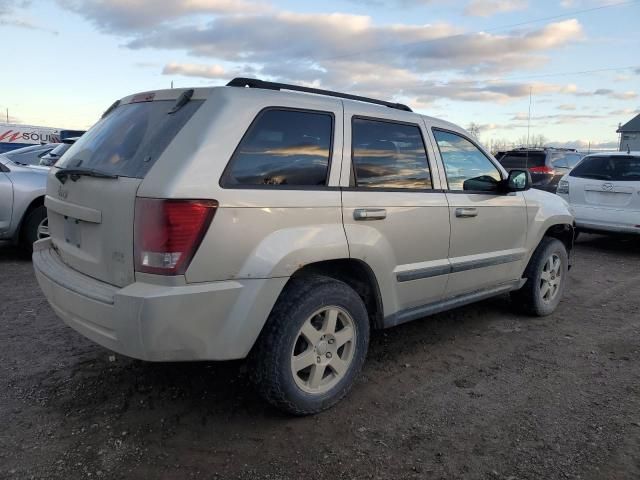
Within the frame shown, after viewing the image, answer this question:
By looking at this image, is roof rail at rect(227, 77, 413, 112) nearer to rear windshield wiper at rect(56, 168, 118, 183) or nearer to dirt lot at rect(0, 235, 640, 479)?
rear windshield wiper at rect(56, 168, 118, 183)

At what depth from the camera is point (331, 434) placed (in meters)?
2.99

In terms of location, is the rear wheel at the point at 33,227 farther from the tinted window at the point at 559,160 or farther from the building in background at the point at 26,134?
the building in background at the point at 26,134

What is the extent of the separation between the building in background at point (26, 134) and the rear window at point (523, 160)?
2788 cm

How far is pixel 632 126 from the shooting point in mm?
47594

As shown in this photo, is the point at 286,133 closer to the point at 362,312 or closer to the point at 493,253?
the point at 362,312

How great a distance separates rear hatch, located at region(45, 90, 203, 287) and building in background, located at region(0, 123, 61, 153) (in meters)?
32.4

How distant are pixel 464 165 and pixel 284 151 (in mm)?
1803

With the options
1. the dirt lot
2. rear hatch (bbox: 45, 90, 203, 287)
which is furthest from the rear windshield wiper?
the dirt lot

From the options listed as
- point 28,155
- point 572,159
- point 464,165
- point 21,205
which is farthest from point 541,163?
point 28,155

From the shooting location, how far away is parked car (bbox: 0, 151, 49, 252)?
22.0 feet

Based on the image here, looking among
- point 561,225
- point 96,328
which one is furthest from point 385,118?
point 561,225

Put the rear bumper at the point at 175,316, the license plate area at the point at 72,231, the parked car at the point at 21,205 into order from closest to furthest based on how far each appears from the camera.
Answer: the rear bumper at the point at 175,316 → the license plate area at the point at 72,231 → the parked car at the point at 21,205

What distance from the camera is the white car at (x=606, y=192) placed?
821 cm

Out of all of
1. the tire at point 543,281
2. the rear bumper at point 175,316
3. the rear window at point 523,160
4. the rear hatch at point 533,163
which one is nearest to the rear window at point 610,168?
the rear hatch at point 533,163
